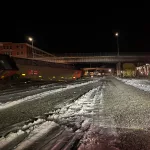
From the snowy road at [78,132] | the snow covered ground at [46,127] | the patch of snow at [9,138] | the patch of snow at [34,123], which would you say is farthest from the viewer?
the patch of snow at [34,123]

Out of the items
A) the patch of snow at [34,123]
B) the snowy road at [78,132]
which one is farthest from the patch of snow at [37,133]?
the patch of snow at [34,123]

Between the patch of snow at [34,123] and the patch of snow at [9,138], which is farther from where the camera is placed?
the patch of snow at [34,123]

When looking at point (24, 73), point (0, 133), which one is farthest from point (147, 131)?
point (24, 73)

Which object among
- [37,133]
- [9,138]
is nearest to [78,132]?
[37,133]

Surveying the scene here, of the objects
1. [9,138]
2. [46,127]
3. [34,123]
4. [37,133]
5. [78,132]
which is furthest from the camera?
[34,123]

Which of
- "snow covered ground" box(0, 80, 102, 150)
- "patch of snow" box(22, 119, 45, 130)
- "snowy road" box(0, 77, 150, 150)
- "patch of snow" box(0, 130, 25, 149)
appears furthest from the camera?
"patch of snow" box(22, 119, 45, 130)

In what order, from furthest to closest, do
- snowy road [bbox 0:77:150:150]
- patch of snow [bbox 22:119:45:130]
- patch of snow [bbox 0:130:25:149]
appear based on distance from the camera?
patch of snow [bbox 22:119:45:130] < patch of snow [bbox 0:130:25:149] < snowy road [bbox 0:77:150:150]

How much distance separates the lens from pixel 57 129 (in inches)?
252

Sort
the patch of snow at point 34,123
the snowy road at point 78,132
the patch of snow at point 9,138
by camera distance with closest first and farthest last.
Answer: the snowy road at point 78,132, the patch of snow at point 9,138, the patch of snow at point 34,123

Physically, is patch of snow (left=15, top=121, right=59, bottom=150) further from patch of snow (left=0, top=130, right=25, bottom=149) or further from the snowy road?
patch of snow (left=0, top=130, right=25, bottom=149)

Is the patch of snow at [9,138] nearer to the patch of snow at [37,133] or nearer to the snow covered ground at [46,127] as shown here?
the snow covered ground at [46,127]

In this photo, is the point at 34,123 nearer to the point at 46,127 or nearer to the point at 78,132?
the point at 46,127

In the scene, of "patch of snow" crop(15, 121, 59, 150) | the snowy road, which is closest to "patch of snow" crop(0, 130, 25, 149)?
the snowy road

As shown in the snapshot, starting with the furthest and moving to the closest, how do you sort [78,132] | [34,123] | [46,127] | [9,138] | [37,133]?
1. [34,123]
2. [46,127]
3. [78,132]
4. [37,133]
5. [9,138]
